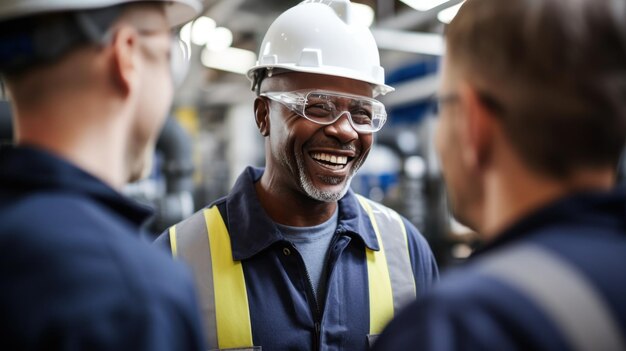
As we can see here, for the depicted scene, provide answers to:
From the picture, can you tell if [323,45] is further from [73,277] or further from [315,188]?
[73,277]

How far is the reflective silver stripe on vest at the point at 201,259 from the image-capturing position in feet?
5.82

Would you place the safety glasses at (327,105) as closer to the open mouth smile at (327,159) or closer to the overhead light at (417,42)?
the open mouth smile at (327,159)

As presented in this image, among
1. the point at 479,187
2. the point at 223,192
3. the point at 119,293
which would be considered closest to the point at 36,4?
the point at 119,293

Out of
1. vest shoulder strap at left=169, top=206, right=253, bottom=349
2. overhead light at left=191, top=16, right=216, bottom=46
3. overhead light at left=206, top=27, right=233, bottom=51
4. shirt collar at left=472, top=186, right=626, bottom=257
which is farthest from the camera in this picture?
overhead light at left=206, top=27, right=233, bottom=51

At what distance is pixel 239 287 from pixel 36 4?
1.13 m

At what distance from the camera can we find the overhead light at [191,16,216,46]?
266 inches

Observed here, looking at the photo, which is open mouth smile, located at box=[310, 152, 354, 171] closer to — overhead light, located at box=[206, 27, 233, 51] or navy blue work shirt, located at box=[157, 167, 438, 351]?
navy blue work shirt, located at box=[157, 167, 438, 351]

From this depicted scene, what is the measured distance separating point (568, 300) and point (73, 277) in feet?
2.28

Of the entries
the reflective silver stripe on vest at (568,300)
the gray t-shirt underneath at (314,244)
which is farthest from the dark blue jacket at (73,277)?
the gray t-shirt underneath at (314,244)

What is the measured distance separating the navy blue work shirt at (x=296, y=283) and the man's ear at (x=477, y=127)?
0.97 meters

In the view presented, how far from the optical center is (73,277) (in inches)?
30.8

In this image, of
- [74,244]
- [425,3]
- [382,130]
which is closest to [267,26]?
[382,130]

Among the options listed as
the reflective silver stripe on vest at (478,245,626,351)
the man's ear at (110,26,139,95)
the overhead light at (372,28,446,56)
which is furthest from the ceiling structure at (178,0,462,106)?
the reflective silver stripe on vest at (478,245,626,351)

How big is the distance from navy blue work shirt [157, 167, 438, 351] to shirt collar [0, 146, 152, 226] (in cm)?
95
